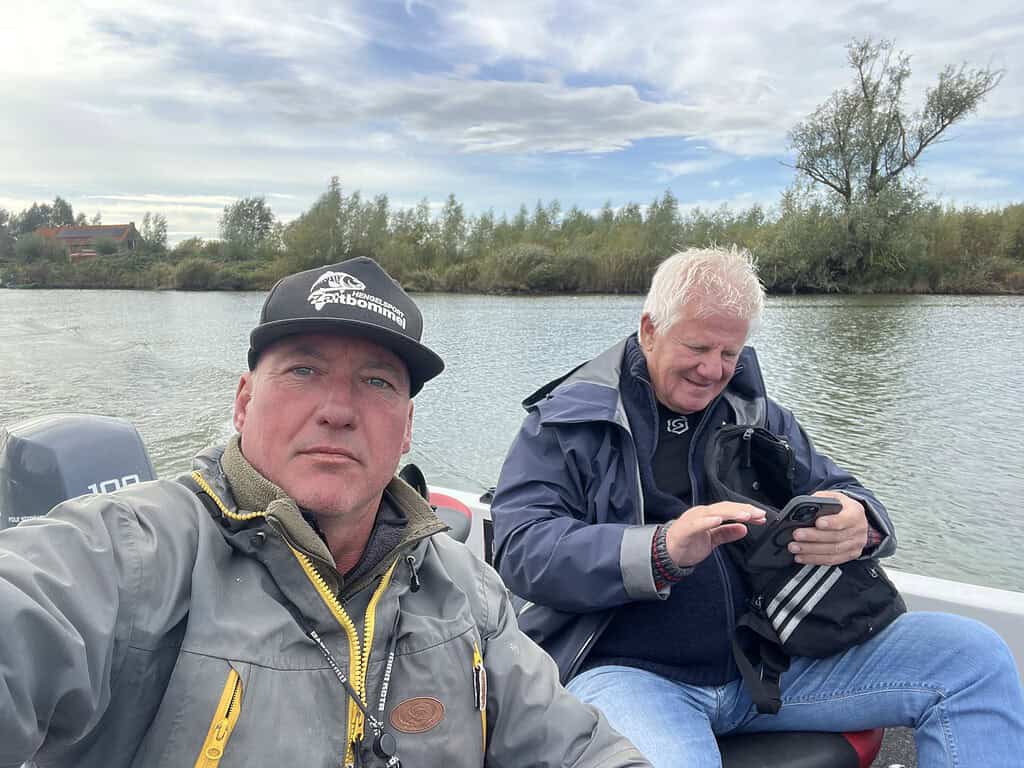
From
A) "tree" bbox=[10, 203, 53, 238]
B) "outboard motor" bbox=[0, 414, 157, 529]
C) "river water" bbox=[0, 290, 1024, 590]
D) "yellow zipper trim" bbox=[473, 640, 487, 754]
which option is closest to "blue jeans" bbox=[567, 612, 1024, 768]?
"yellow zipper trim" bbox=[473, 640, 487, 754]

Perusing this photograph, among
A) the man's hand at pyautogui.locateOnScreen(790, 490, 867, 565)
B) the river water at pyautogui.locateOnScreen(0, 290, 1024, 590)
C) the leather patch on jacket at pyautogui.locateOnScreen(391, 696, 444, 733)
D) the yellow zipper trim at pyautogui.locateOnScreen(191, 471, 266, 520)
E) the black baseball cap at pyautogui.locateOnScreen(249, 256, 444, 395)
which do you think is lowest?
the river water at pyautogui.locateOnScreen(0, 290, 1024, 590)

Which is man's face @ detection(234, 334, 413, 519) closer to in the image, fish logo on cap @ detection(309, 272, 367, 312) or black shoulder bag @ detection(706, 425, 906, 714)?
fish logo on cap @ detection(309, 272, 367, 312)

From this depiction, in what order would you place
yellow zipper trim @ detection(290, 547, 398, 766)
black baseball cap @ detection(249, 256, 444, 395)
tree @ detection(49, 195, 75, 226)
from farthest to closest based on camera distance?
tree @ detection(49, 195, 75, 226) → black baseball cap @ detection(249, 256, 444, 395) → yellow zipper trim @ detection(290, 547, 398, 766)

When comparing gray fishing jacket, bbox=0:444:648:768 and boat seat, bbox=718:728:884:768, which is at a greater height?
gray fishing jacket, bbox=0:444:648:768

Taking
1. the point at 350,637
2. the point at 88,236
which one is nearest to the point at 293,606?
the point at 350,637

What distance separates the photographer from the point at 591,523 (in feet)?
4.91

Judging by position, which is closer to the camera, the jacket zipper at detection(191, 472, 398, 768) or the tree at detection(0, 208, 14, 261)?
the jacket zipper at detection(191, 472, 398, 768)

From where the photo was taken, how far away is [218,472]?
0.89 metres

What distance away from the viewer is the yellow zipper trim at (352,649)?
31.3 inches

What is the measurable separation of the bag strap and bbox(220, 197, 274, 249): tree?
3114 cm

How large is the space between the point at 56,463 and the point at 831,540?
1.62m

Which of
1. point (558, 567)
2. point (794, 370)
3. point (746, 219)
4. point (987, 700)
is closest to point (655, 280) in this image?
point (558, 567)

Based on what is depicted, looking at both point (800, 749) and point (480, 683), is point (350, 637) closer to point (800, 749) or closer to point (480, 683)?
point (480, 683)

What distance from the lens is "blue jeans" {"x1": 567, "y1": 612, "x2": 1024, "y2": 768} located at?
1250 mm
